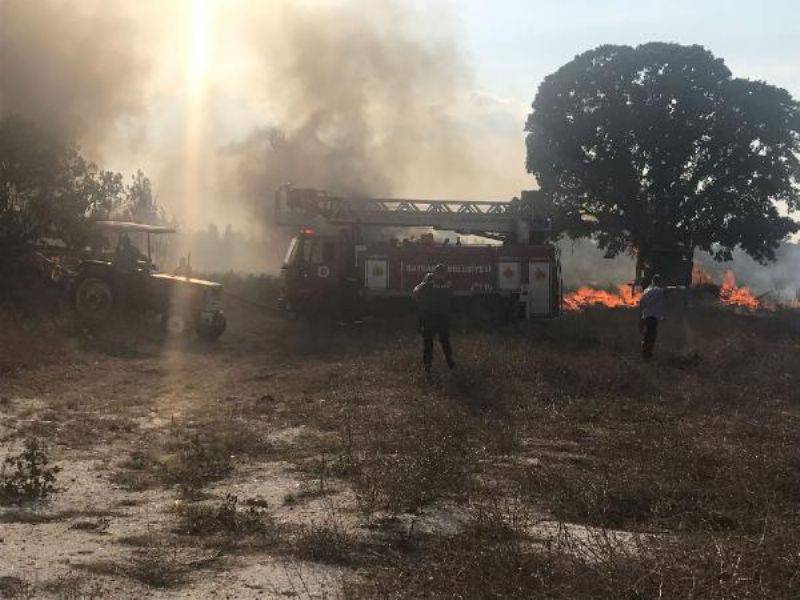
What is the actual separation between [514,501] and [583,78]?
103 feet

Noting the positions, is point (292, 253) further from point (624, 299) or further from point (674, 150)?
point (624, 299)

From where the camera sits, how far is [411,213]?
92.3 feet

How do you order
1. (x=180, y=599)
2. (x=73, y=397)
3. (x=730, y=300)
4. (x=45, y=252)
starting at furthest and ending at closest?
1. (x=730, y=300)
2. (x=45, y=252)
3. (x=73, y=397)
4. (x=180, y=599)

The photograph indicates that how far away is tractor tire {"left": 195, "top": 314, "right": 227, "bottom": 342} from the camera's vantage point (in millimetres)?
19953

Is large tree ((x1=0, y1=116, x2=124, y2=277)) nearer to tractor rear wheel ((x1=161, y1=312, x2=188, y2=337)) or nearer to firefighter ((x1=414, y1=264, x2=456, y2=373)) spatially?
tractor rear wheel ((x1=161, y1=312, x2=188, y2=337))

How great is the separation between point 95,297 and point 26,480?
14754mm

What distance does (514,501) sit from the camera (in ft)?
21.0

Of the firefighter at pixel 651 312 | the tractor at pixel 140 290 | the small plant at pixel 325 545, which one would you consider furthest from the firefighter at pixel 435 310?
the small plant at pixel 325 545

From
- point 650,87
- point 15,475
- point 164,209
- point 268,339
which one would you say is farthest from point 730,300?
point 15,475

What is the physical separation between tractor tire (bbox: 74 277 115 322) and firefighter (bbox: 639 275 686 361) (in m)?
12.9

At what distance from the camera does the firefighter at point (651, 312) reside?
15.6 meters

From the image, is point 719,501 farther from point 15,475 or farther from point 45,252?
point 45,252

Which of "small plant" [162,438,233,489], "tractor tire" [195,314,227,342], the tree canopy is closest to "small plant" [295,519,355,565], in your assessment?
"small plant" [162,438,233,489]

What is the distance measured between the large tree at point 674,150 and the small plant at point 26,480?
1156 inches
